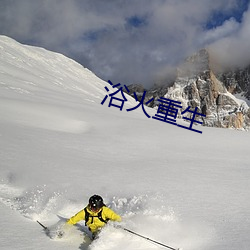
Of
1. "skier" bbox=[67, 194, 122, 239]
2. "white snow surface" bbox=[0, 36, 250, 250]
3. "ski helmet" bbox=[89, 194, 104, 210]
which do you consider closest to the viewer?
"white snow surface" bbox=[0, 36, 250, 250]

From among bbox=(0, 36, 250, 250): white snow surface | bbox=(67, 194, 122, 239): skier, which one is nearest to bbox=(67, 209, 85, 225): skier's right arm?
bbox=(67, 194, 122, 239): skier

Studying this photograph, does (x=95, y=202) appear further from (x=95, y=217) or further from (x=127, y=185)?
(x=127, y=185)

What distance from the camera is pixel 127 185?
7.52m

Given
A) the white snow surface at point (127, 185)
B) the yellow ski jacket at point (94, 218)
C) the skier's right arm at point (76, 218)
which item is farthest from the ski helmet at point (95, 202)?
the white snow surface at point (127, 185)

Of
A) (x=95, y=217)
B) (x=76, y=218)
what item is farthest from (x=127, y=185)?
(x=76, y=218)

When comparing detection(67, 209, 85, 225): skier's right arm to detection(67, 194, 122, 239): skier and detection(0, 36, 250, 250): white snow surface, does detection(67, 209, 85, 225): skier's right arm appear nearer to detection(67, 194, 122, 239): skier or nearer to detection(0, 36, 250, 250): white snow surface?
detection(67, 194, 122, 239): skier

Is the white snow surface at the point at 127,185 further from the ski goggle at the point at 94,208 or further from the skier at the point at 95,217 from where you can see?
the ski goggle at the point at 94,208

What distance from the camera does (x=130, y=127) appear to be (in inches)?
608

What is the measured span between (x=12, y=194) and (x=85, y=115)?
11.4 meters

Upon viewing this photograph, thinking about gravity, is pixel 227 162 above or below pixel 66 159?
above

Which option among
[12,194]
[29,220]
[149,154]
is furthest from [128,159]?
[29,220]

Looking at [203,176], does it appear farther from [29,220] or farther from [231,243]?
[29,220]

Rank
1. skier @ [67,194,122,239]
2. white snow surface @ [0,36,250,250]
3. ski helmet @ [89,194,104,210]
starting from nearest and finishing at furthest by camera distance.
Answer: white snow surface @ [0,36,250,250] → ski helmet @ [89,194,104,210] → skier @ [67,194,122,239]

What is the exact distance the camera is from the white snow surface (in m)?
5.14
